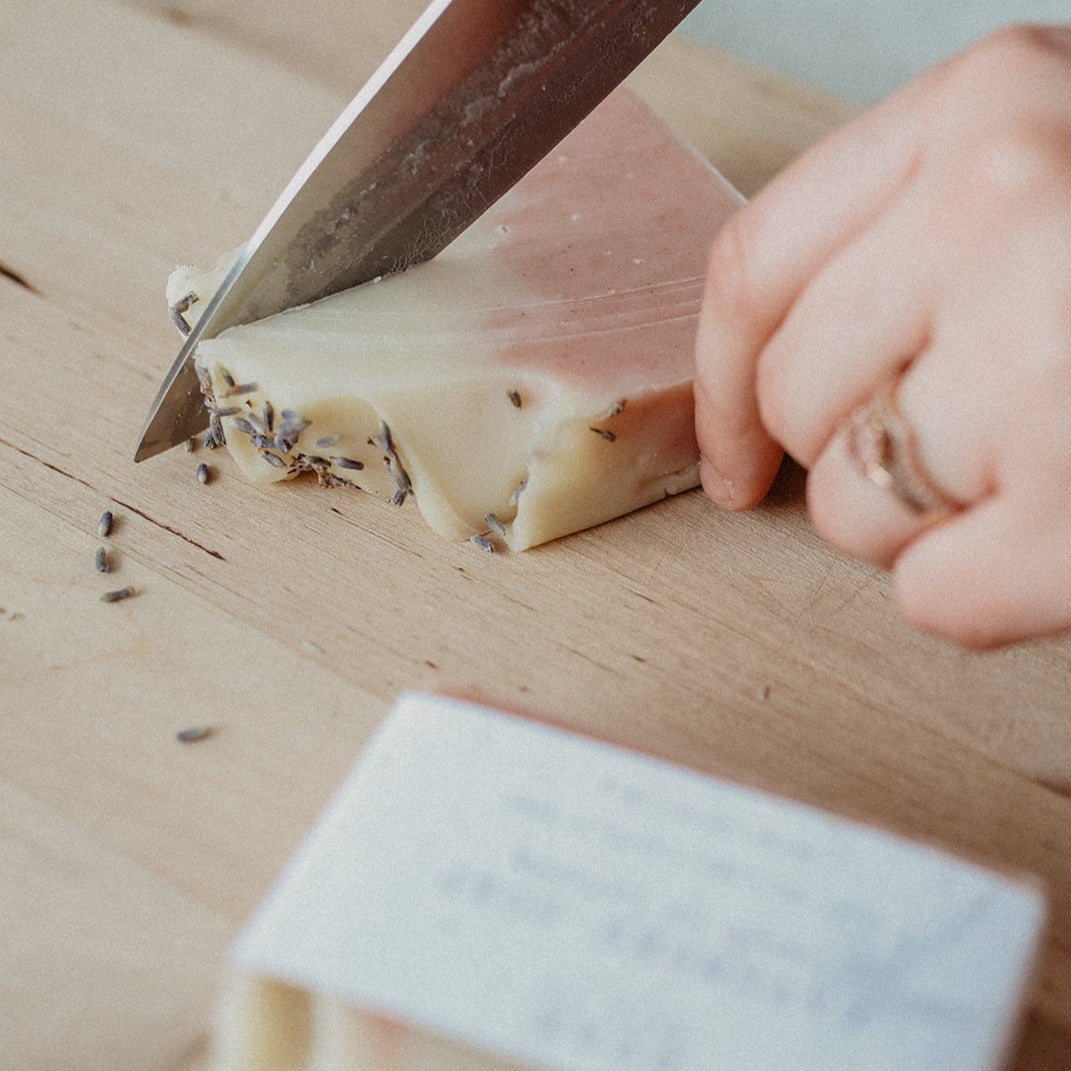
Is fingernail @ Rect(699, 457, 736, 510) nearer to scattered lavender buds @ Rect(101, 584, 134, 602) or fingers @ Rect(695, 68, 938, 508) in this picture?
fingers @ Rect(695, 68, 938, 508)

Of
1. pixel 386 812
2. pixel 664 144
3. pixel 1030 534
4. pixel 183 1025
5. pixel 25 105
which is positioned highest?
pixel 664 144

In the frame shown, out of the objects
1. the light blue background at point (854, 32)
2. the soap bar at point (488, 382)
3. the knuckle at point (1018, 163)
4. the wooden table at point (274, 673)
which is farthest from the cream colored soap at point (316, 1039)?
the light blue background at point (854, 32)

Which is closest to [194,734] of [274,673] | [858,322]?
[274,673]

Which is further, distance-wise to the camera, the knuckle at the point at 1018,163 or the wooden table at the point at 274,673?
the wooden table at the point at 274,673

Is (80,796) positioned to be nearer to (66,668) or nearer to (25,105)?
(66,668)

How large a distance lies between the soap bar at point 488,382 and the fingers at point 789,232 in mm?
154

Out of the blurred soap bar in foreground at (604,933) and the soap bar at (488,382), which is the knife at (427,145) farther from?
the blurred soap bar in foreground at (604,933)

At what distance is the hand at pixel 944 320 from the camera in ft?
2.71

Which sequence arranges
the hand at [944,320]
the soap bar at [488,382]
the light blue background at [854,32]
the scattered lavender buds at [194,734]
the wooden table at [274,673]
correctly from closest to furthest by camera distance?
1. the hand at [944,320]
2. the wooden table at [274,673]
3. the scattered lavender buds at [194,734]
4. the soap bar at [488,382]
5. the light blue background at [854,32]

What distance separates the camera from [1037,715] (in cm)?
112

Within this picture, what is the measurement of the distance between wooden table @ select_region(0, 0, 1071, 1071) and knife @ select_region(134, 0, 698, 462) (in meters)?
0.15

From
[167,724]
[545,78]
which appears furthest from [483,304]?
[167,724]

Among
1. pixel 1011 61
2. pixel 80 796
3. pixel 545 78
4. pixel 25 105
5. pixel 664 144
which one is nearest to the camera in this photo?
pixel 1011 61

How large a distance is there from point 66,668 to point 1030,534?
0.83m
